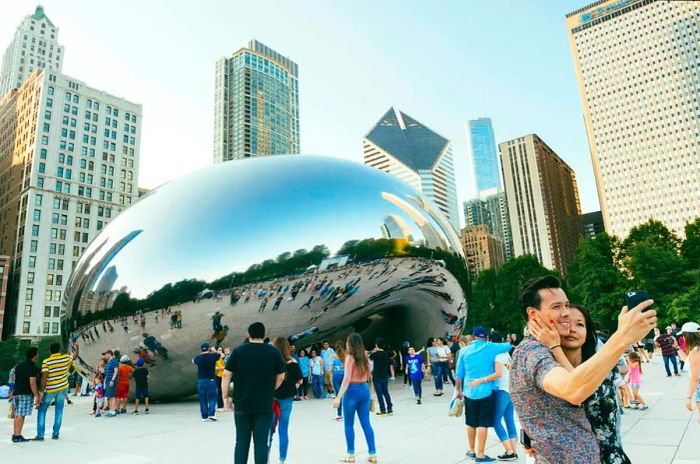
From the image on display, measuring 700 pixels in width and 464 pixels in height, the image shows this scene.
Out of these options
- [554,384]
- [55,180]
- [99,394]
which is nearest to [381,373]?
[99,394]

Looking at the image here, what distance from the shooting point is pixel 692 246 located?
41875 millimetres

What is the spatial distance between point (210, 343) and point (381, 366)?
4167mm

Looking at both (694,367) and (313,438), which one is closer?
(694,367)

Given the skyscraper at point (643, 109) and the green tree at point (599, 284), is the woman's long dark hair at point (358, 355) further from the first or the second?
the skyscraper at point (643, 109)

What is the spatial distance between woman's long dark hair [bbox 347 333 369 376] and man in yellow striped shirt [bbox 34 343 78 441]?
530 cm

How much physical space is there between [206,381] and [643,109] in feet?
436

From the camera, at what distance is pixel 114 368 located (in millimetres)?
10547

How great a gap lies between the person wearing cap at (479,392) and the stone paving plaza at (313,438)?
1.11ft

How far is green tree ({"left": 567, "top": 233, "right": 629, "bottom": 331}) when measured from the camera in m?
40.6

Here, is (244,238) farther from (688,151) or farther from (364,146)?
(364,146)

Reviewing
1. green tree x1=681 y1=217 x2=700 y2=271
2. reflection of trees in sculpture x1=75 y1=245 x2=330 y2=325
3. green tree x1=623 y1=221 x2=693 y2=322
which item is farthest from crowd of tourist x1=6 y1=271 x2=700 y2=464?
green tree x1=681 y1=217 x2=700 y2=271

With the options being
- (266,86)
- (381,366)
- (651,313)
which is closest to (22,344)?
(381,366)

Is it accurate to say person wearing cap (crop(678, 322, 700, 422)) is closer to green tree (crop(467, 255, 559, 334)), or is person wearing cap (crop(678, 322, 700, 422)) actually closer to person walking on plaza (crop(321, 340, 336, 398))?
person walking on plaza (crop(321, 340, 336, 398))

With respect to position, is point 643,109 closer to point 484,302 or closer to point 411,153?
point 411,153
